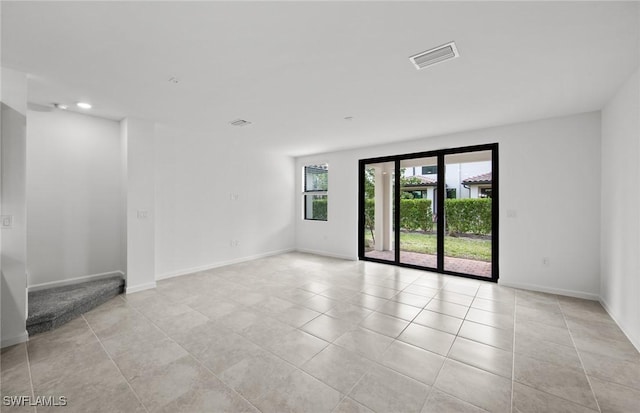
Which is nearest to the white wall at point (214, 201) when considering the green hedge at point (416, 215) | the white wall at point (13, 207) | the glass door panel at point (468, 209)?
the white wall at point (13, 207)

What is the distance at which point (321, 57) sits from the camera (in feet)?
7.45

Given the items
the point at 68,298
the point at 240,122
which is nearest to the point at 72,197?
the point at 68,298

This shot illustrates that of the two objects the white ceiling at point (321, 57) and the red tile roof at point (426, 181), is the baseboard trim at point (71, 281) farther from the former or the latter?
the red tile roof at point (426, 181)

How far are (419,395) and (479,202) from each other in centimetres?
392

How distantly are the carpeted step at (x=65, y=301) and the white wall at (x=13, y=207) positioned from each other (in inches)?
6.2

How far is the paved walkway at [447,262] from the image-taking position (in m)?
4.88

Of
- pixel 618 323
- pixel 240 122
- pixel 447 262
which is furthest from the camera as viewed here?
pixel 447 262

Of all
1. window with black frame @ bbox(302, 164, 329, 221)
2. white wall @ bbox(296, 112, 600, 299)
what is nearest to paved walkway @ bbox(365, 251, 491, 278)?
white wall @ bbox(296, 112, 600, 299)

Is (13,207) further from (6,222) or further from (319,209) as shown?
(319,209)

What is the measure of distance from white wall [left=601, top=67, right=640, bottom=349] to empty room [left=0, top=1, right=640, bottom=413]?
0.05m

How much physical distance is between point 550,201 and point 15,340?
6.84 metres

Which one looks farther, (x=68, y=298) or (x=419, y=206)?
(x=419, y=206)

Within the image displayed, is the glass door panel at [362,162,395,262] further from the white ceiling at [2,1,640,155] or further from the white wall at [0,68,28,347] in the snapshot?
the white wall at [0,68,28,347]

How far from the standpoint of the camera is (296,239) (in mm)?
7340
